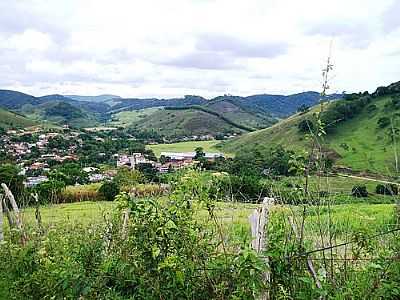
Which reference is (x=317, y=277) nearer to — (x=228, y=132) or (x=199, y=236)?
(x=199, y=236)

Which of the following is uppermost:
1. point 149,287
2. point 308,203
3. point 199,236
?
point 308,203

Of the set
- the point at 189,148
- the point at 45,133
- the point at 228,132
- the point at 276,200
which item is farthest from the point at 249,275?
the point at 228,132

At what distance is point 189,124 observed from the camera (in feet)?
479

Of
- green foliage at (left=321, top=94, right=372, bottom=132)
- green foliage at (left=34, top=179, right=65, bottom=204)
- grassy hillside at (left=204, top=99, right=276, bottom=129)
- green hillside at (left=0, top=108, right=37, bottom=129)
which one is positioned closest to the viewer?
green foliage at (left=34, top=179, right=65, bottom=204)

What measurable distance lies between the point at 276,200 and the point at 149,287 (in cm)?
221

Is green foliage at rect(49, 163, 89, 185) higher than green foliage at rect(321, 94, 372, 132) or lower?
lower

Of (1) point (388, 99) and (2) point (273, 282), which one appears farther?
(1) point (388, 99)

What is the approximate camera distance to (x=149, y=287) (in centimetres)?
446

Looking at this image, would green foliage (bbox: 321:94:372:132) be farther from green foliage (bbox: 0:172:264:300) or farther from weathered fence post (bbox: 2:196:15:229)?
green foliage (bbox: 0:172:264:300)

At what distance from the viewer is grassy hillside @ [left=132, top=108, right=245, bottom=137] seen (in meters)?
140

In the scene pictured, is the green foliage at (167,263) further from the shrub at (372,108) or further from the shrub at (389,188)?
the shrub at (372,108)

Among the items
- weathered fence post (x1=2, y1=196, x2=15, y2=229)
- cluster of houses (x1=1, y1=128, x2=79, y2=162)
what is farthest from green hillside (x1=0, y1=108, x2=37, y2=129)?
weathered fence post (x1=2, y1=196, x2=15, y2=229)

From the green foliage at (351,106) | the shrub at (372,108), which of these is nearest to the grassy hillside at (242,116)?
the green foliage at (351,106)

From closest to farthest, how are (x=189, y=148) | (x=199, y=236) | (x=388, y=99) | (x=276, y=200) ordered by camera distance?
(x=199, y=236), (x=276, y=200), (x=388, y=99), (x=189, y=148)
